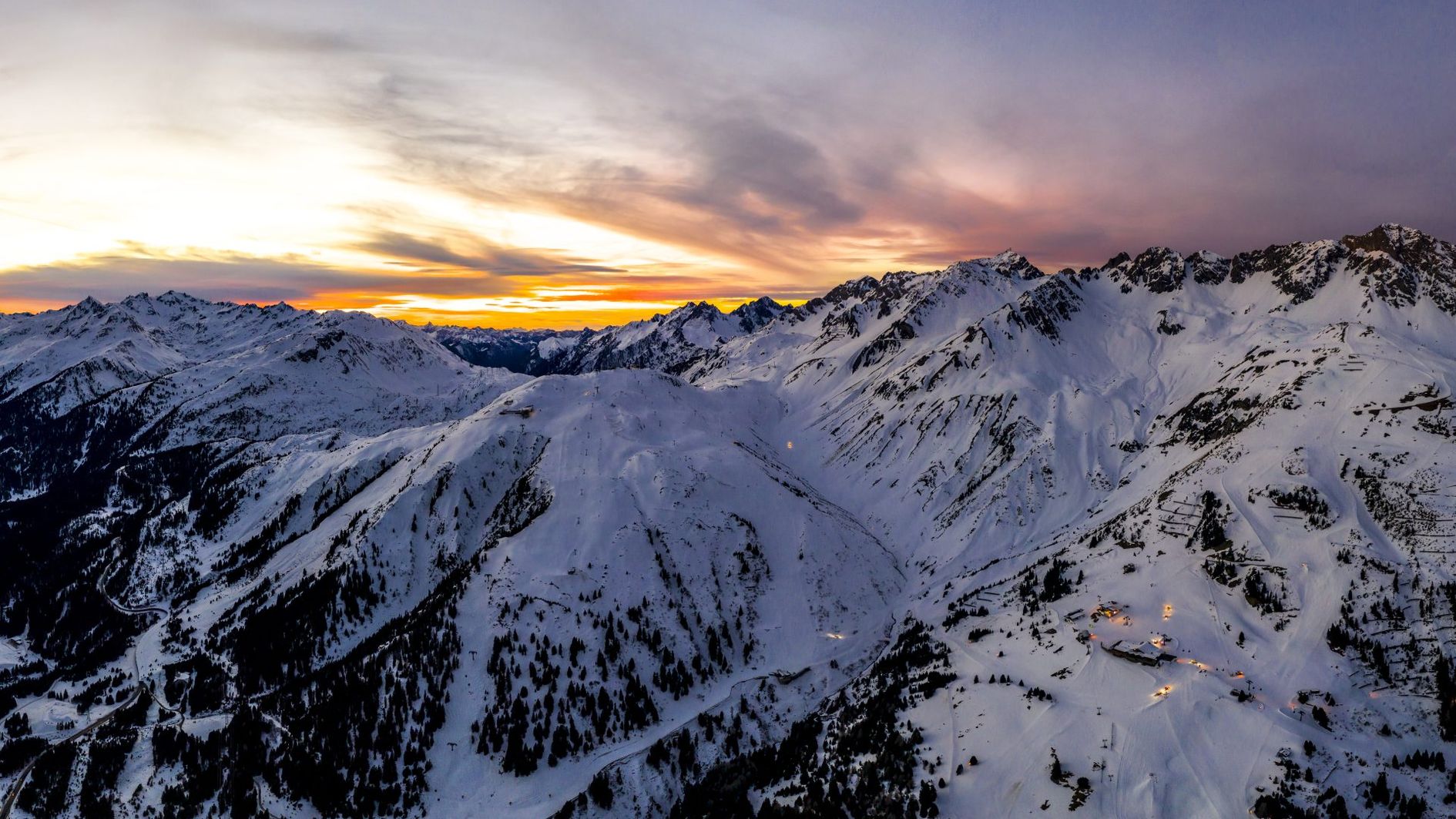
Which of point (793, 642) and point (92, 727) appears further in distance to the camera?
point (793, 642)

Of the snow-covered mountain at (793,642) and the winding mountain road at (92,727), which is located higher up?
the snow-covered mountain at (793,642)

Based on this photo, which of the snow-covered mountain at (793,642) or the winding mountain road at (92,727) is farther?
the winding mountain road at (92,727)

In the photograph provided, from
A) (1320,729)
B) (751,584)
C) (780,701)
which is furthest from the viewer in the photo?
(751,584)

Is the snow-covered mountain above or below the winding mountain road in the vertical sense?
above

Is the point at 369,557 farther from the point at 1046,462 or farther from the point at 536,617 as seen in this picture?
the point at 1046,462

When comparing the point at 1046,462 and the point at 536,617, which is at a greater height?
the point at 1046,462

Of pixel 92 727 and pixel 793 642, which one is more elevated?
pixel 793 642

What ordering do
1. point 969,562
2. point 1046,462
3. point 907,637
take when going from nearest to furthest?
point 907,637 < point 969,562 < point 1046,462

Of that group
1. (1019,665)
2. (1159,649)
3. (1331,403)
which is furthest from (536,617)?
(1331,403)

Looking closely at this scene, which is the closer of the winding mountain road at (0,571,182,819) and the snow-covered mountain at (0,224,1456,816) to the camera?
the snow-covered mountain at (0,224,1456,816)

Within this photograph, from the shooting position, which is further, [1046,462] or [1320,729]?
[1046,462]

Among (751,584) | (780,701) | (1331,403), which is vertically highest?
(1331,403)
